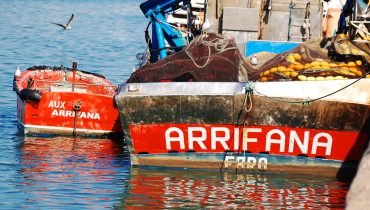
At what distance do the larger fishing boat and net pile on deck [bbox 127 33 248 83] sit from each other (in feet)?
0.06

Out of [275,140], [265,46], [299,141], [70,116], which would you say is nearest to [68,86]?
[70,116]

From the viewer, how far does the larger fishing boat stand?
62.7ft

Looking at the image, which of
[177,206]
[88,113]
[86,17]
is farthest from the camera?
[86,17]

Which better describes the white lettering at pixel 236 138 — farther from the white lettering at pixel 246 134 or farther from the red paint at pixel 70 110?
the red paint at pixel 70 110

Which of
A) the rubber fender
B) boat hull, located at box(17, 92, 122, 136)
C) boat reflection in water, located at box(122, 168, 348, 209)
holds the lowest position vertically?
boat reflection in water, located at box(122, 168, 348, 209)

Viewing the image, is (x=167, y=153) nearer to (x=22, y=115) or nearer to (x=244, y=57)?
(x=244, y=57)

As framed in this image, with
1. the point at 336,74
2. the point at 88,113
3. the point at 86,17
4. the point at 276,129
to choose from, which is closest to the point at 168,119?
the point at 276,129

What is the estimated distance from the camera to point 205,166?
788 inches

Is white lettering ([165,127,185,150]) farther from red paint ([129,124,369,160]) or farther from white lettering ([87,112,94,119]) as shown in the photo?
white lettering ([87,112,94,119])

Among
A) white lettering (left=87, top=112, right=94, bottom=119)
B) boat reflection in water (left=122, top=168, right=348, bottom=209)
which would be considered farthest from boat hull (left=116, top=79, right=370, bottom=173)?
white lettering (left=87, top=112, right=94, bottom=119)

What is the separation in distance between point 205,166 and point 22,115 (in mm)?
6870

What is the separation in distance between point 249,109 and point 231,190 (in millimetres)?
1533

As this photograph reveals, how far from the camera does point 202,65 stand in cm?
2008

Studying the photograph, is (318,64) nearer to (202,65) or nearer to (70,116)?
(202,65)
